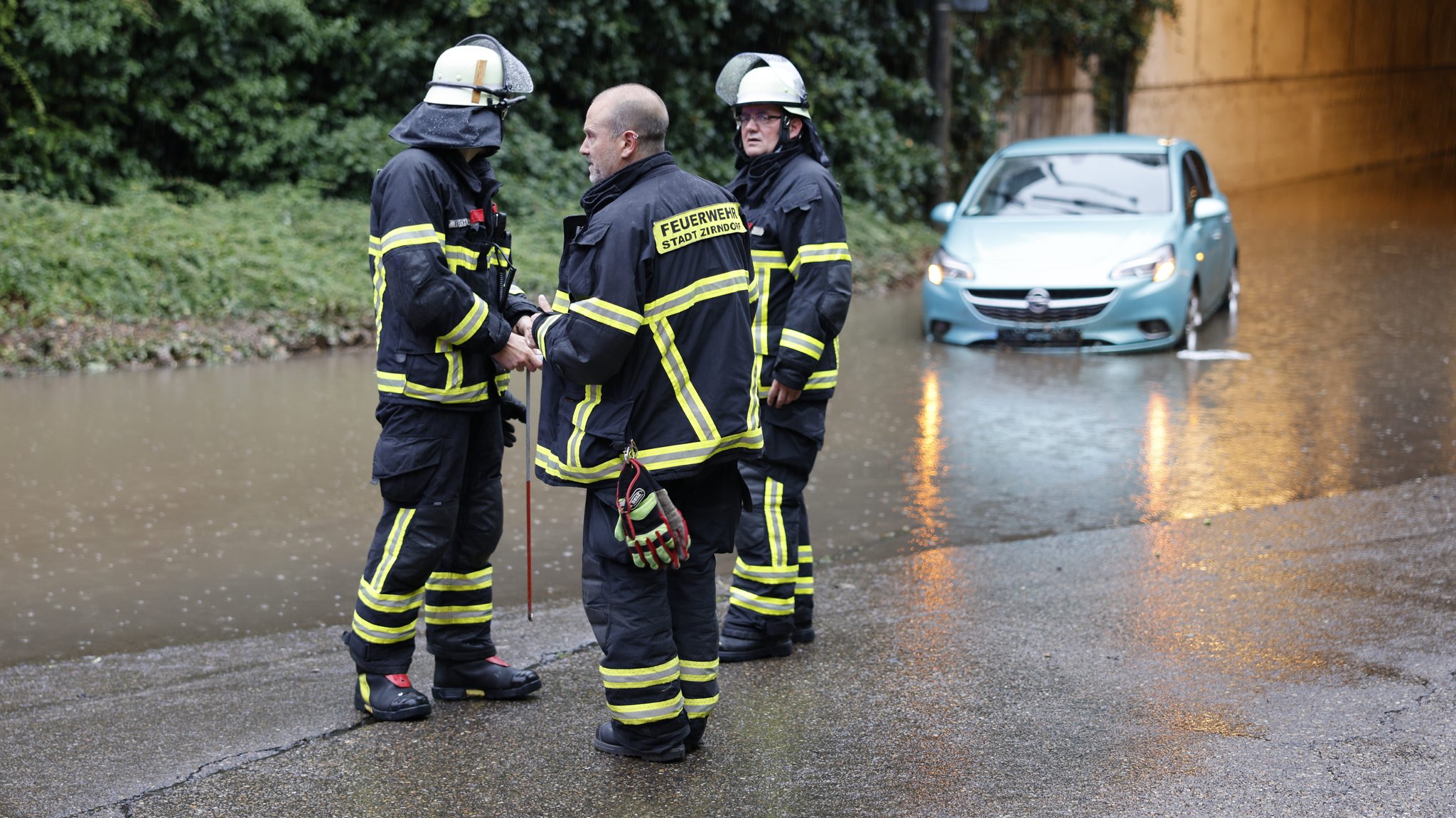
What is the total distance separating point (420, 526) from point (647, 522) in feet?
2.75

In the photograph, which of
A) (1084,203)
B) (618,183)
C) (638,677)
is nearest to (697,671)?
(638,677)

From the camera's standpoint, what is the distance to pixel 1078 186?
12.1 metres

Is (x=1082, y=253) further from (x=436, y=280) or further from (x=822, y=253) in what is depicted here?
(x=436, y=280)

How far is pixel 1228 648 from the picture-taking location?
5.11 meters

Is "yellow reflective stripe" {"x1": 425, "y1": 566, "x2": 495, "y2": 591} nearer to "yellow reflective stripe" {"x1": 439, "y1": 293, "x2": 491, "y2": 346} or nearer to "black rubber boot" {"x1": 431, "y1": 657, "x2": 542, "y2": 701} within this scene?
"black rubber boot" {"x1": 431, "y1": 657, "x2": 542, "y2": 701}

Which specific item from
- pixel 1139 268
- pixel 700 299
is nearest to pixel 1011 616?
pixel 700 299

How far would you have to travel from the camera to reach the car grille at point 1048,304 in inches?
427

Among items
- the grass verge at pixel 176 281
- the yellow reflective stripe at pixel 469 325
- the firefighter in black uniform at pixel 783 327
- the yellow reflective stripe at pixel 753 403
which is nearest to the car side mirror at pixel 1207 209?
the grass verge at pixel 176 281

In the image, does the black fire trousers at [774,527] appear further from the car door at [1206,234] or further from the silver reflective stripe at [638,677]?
the car door at [1206,234]

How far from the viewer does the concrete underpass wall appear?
903 inches

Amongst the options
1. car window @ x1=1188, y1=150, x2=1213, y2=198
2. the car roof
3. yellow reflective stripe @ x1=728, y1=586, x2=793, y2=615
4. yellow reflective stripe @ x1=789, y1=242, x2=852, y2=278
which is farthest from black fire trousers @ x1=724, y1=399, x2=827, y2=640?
car window @ x1=1188, y1=150, x2=1213, y2=198

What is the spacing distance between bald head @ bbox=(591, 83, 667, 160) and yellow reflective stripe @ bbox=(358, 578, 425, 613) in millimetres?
1481

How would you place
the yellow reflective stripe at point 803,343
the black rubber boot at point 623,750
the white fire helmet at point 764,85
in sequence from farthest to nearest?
the white fire helmet at point 764,85
the yellow reflective stripe at point 803,343
the black rubber boot at point 623,750

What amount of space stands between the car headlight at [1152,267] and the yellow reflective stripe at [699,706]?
24.2 ft
